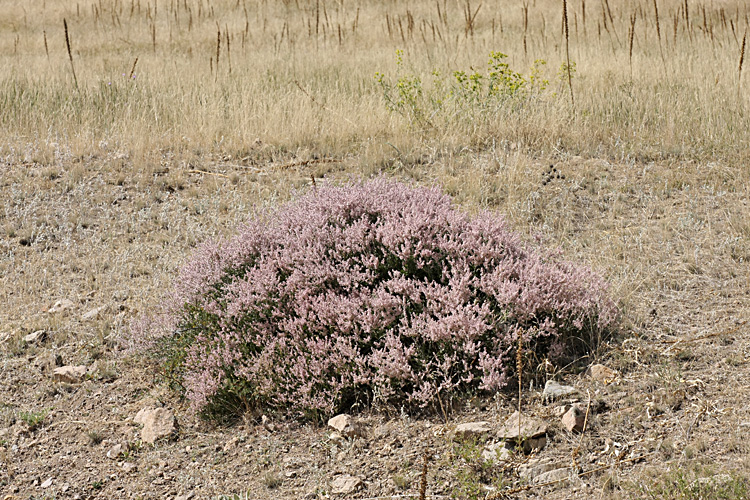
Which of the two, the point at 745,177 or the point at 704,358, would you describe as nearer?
the point at 704,358

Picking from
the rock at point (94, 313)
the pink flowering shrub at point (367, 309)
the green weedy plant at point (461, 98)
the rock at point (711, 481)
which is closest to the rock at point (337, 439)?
the pink flowering shrub at point (367, 309)

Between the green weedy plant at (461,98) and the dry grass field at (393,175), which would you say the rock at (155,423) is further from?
the green weedy plant at (461,98)

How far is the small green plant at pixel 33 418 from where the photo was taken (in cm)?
407

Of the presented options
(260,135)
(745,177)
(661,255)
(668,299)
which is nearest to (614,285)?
(668,299)

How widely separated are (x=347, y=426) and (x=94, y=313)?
249 cm

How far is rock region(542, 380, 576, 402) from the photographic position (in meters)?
3.62

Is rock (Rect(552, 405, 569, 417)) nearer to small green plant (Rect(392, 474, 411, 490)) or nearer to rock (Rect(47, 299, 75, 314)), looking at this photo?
small green plant (Rect(392, 474, 411, 490))

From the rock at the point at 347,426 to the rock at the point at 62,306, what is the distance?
2.64 meters

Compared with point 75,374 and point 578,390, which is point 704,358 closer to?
point 578,390

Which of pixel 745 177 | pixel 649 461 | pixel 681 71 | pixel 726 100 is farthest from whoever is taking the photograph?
pixel 681 71

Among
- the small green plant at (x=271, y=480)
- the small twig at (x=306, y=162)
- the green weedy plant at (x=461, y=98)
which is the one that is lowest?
the small green plant at (x=271, y=480)

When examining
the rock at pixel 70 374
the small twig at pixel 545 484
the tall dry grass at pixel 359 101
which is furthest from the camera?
the tall dry grass at pixel 359 101

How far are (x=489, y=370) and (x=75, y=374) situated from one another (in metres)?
2.69

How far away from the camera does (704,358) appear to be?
3.82 meters
